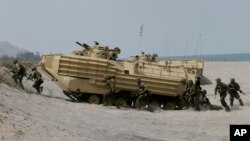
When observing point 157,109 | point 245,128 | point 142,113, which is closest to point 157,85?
point 157,109

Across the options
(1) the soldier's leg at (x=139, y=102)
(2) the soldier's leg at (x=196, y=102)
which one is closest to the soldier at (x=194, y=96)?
(2) the soldier's leg at (x=196, y=102)

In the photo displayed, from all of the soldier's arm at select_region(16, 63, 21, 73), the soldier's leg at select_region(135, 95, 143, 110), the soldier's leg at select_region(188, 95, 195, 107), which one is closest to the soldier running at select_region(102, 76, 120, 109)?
the soldier's leg at select_region(135, 95, 143, 110)

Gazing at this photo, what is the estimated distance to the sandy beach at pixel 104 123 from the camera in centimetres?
1354

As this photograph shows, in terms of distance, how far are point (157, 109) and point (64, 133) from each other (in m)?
12.5

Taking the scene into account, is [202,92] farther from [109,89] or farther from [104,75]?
[104,75]

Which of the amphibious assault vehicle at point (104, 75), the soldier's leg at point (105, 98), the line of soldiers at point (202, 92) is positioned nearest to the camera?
the line of soldiers at point (202, 92)

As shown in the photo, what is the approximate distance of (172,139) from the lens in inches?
682

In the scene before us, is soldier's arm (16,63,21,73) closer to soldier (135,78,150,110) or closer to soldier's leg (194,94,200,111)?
soldier (135,78,150,110)

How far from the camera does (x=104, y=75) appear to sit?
1045 inches

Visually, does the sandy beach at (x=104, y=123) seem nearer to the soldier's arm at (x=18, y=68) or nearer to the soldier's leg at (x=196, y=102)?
the soldier's leg at (x=196, y=102)

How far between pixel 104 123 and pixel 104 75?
311 inches

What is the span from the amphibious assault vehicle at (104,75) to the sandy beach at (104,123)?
1744 millimetres

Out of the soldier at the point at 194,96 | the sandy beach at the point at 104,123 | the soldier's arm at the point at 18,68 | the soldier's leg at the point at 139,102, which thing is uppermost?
the soldier's arm at the point at 18,68

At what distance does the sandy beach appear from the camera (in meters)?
13.5
